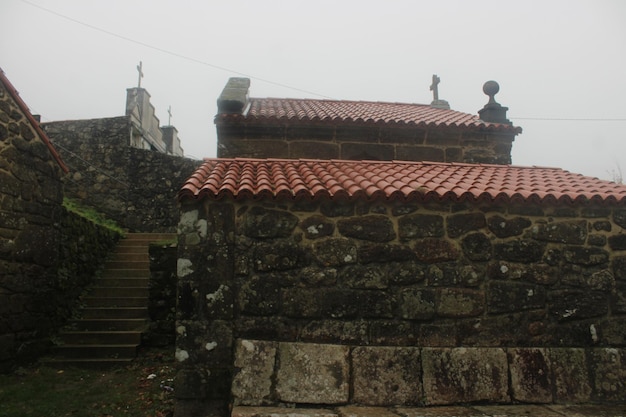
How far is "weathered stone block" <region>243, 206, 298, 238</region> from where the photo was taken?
4039 mm

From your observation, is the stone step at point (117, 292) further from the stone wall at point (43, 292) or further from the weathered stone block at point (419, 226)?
the weathered stone block at point (419, 226)

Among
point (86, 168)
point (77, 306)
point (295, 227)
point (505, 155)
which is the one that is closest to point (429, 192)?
point (295, 227)

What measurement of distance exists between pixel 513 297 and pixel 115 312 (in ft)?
21.0

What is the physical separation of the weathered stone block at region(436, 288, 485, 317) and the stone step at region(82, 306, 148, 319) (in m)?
5.33

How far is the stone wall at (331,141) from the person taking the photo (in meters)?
7.66

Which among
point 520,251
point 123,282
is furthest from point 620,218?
point 123,282

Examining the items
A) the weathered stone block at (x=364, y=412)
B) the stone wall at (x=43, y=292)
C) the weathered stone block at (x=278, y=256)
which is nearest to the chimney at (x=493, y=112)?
the weathered stone block at (x=278, y=256)

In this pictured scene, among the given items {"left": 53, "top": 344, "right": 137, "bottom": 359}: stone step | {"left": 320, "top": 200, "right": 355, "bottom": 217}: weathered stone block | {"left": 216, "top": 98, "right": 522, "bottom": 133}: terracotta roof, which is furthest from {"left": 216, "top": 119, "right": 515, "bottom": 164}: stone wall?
{"left": 320, "top": 200, "right": 355, "bottom": 217}: weathered stone block

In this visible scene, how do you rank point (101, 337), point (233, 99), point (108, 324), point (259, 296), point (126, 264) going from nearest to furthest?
1. point (259, 296)
2. point (101, 337)
3. point (108, 324)
4. point (233, 99)
5. point (126, 264)

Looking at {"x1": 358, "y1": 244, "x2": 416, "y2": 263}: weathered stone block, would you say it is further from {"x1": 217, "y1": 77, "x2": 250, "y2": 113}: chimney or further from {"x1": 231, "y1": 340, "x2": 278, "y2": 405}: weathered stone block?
{"x1": 217, "y1": 77, "x2": 250, "y2": 113}: chimney

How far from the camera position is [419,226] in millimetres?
4113

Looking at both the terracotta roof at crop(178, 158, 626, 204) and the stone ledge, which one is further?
the terracotta roof at crop(178, 158, 626, 204)

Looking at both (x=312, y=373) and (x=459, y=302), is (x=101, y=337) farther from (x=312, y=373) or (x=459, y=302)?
(x=459, y=302)

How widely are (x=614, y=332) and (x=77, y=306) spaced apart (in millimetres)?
7775
